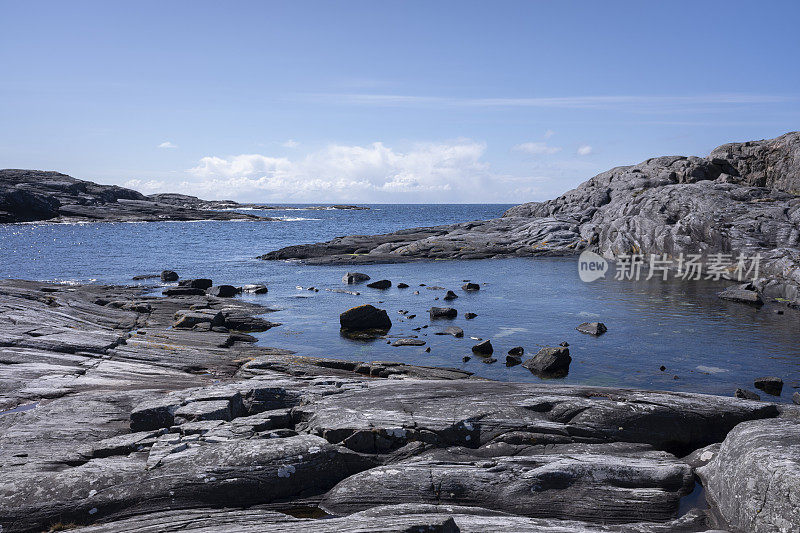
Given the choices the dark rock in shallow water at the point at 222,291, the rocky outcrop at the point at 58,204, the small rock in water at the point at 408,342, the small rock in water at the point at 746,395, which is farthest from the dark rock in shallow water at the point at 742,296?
the rocky outcrop at the point at 58,204

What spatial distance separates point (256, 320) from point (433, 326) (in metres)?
13.0

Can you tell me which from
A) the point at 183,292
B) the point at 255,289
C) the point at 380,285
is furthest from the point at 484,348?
the point at 183,292

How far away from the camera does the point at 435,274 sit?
67125 millimetres

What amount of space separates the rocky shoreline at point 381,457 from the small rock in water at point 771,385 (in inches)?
276

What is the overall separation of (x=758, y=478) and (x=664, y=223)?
212 feet

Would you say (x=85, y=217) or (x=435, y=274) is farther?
(x=85, y=217)

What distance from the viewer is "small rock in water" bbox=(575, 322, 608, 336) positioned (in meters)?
35.7

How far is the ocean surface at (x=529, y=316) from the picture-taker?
28.3 m

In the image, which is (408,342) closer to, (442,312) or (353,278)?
(442,312)

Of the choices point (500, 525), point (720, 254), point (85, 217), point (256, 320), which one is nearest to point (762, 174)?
point (720, 254)

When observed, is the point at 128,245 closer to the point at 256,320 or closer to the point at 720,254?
the point at 256,320

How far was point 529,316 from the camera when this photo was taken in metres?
42.5

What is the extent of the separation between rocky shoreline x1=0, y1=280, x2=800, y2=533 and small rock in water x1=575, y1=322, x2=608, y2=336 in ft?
56.3

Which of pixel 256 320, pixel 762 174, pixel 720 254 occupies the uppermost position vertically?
pixel 762 174
